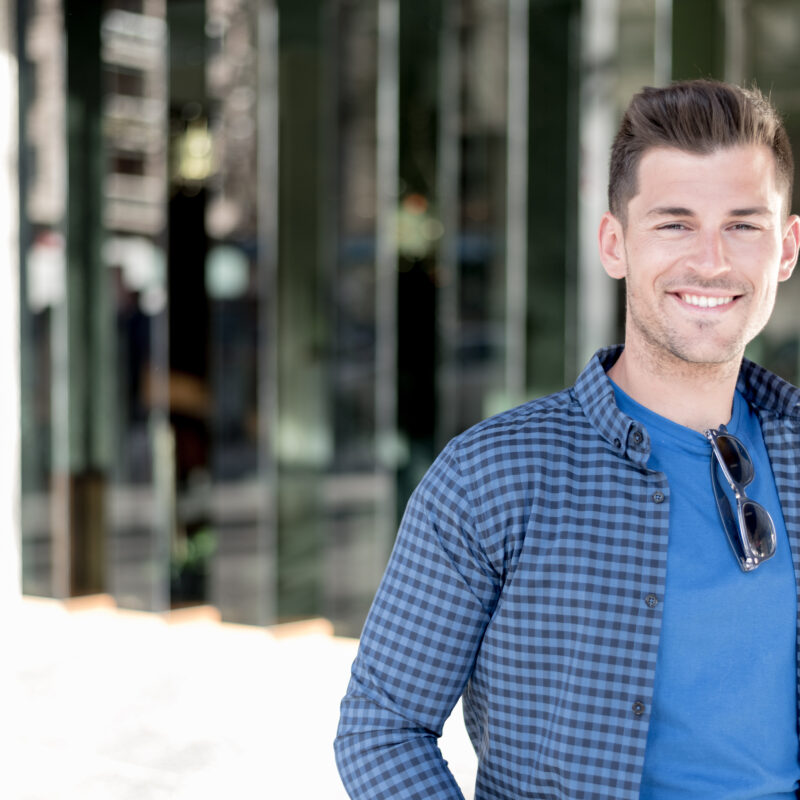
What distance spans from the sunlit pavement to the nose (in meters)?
3.07

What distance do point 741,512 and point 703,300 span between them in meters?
0.35

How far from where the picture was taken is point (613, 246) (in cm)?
201

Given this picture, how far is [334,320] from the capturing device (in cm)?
667

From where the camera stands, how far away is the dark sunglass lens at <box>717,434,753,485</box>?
1.83 metres

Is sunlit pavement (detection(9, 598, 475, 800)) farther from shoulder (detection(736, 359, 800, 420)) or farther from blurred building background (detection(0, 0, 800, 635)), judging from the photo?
shoulder (detection(736, 359, 800, 420))

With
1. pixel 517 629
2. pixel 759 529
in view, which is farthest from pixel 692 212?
pixel 517 629

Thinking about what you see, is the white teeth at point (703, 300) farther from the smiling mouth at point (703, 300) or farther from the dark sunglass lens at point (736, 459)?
the dark sunglass lens at point (736, 459)

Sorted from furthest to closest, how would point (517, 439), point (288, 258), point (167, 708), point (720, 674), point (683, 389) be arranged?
point (288, 258) < point (167, 708) < point (683, 389) < point (517, 439) < point (720, 674)

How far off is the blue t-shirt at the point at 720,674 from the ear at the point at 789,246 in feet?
1.54

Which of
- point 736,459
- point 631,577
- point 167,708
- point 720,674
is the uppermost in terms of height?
point 736,459

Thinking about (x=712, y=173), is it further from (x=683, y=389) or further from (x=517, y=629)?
(x=517, y=629)

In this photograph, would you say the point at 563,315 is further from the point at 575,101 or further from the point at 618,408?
the point at 618,408

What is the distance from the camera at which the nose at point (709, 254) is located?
1.86 meters

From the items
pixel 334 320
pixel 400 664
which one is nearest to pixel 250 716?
pixel 334 320
